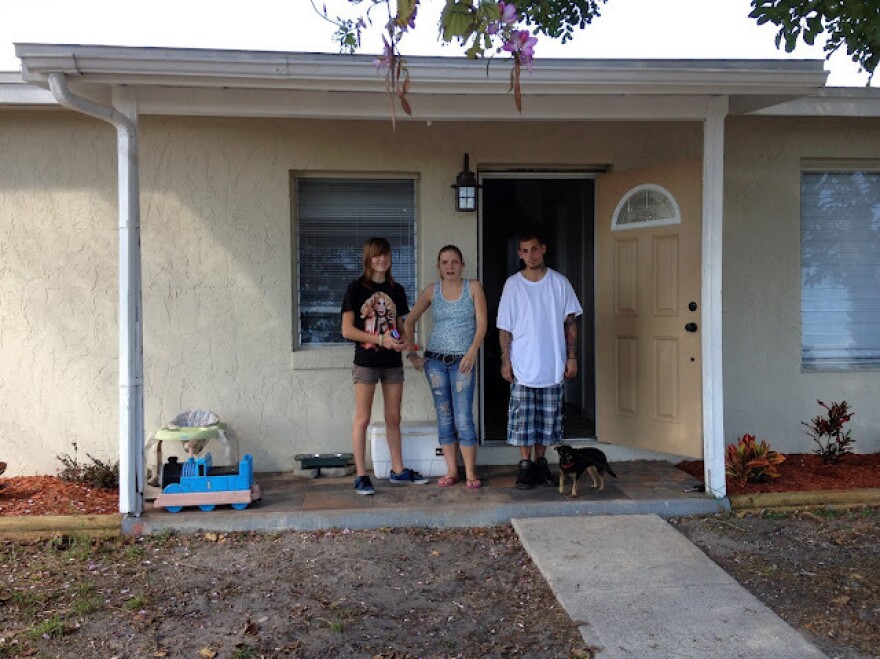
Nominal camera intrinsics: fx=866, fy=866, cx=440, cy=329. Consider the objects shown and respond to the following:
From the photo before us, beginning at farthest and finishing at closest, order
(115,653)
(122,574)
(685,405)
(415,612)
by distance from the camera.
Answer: (685,405), (122,574), (415,612), (115,653)

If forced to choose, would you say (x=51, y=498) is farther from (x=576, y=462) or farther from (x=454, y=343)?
(x=576, y=462)

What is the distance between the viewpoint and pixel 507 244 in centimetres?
1093

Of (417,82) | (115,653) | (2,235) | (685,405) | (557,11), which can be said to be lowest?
(115,653)

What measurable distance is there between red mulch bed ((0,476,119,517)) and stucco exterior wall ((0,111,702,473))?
235 millimetres

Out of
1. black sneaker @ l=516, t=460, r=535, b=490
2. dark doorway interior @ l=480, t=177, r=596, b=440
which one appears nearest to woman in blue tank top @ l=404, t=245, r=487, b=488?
black sneaker @ l=516, t=460, r=535, b=490

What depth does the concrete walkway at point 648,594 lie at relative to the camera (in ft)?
11.9

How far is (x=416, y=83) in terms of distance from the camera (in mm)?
4879

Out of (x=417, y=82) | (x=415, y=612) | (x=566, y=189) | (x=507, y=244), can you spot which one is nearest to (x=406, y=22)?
(x=417, y=82)

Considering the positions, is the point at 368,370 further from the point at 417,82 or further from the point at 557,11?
the point at 557,11

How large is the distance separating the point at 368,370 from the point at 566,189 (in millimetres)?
4136

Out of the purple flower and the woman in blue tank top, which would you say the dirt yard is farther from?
the purple flower

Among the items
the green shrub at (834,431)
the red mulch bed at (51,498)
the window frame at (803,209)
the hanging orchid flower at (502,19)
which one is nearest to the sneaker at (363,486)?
the red mulch bed at (51,498)

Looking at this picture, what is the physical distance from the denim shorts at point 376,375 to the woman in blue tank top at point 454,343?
0.18 meters

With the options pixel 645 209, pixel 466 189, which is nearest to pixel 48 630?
pixel 466 189
